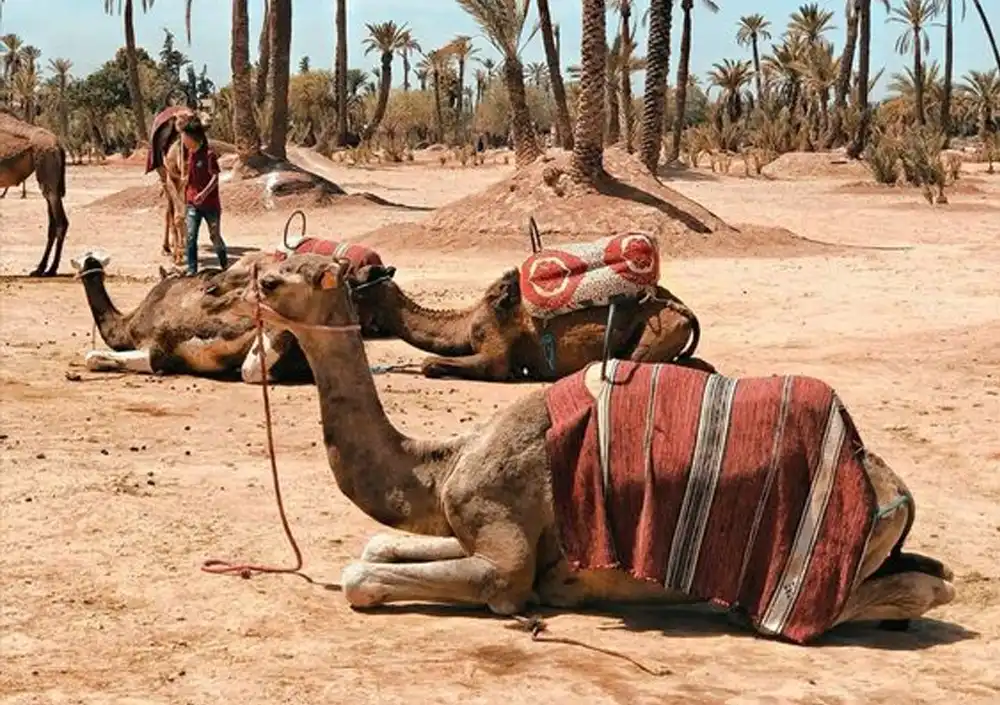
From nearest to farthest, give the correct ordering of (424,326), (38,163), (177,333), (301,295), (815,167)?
(301,295) < (177,333) < (424,326) < (38,163) < (815,167)

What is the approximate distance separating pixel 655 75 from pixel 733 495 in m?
22.5

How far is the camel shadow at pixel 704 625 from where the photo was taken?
5930mm

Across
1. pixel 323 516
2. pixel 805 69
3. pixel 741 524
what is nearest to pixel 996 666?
pixel 741 524

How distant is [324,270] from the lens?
6340mm

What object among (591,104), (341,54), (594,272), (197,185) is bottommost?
(594,272)

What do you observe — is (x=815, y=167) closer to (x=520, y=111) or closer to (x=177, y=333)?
(x=520, y=111)

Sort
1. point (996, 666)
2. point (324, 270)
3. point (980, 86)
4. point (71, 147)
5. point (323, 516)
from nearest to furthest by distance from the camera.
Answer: point (996, 666)
point (324, 270)
point (323, 516)
point (71, 147)
point (980, 86)

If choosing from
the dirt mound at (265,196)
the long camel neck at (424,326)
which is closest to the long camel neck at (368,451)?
the long camel neck at (424,326)

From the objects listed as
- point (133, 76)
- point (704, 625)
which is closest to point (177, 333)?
point (704, 625)

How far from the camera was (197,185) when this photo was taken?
17.3 metres

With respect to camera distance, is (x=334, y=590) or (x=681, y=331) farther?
(x=681, y=331)

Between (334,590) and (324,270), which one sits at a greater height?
(324,270)

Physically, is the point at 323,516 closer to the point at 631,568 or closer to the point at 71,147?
the point at 631,568

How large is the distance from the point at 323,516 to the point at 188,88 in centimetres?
8163
